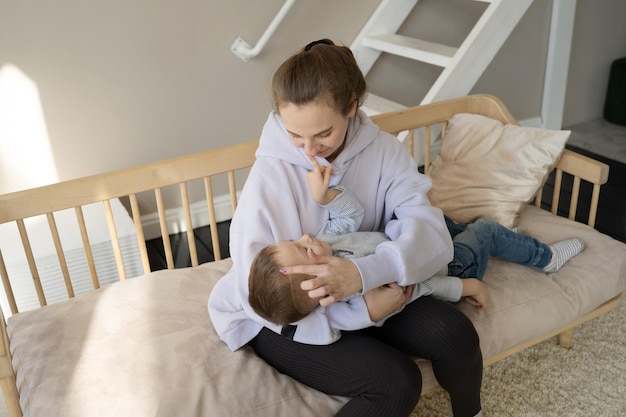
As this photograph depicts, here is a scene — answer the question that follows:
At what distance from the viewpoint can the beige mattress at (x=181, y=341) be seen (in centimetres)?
137

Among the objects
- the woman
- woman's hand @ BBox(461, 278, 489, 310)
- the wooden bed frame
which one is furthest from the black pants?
the wooden bed frame

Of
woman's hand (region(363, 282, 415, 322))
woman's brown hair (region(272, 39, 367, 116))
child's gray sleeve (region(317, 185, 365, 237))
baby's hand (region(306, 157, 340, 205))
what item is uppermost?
woman's brown hair (region(272, 39, 367, 116))

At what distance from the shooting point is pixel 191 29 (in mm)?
2604

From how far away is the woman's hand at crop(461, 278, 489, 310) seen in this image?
1.59 m

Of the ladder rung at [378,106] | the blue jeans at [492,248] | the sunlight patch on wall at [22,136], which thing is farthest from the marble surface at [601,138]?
the sunlight patch on wall at [22,136]

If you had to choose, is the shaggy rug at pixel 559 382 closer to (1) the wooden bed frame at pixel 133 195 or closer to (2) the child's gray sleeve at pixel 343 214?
(1) the wooden bed frame at pixel 133 195

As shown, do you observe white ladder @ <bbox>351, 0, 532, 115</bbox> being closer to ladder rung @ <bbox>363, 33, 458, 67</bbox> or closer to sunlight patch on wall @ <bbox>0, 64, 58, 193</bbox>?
ladder rung @ <bbox>363, 33, 458, 67</bbox>

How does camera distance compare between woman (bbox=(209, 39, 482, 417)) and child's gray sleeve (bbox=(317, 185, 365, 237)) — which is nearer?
woman (bbox=(209, 39, 482, 417))

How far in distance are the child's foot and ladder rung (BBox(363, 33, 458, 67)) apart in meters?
0.95

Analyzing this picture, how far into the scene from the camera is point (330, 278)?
1.33m

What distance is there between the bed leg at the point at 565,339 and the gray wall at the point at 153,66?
133cm

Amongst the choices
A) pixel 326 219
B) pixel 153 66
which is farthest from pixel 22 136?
pixel 326 219

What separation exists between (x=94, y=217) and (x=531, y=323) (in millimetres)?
1678

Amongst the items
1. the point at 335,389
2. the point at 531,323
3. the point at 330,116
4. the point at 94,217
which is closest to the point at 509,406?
the point at 531,323
